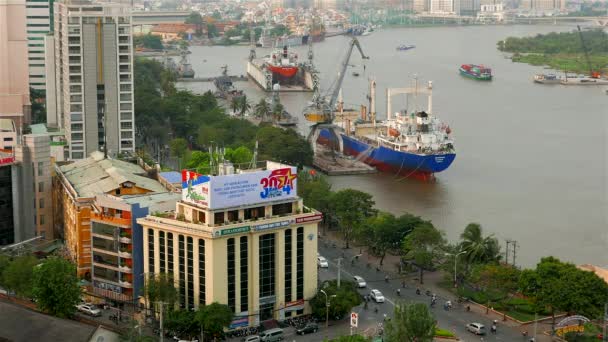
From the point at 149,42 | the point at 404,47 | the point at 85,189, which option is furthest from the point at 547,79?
the point at 85,189

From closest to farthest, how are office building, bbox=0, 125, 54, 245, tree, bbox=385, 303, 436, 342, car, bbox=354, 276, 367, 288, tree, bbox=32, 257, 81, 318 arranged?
1. tree, bbox=385, 303, 436, 342
2. tree, bbox=32, 257, 81, 318
3. car, bbox=354, 276, 367, 288
4. office building, bbox=0, 125, 54, 245

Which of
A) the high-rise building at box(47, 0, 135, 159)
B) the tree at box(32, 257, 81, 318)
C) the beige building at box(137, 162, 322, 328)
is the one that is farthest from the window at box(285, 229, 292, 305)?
the high-rise building at box(47, 0, 135, 159)

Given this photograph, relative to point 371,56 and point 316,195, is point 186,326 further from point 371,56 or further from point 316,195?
point 371,56

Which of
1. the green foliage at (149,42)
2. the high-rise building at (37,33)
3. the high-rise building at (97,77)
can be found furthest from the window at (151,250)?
the green foliage at (149,42)

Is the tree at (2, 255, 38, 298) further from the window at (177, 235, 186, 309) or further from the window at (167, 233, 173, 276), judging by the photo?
the window at (177, 235, 186, 309)

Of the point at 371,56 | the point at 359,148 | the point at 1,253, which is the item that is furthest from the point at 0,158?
the point at 371,56

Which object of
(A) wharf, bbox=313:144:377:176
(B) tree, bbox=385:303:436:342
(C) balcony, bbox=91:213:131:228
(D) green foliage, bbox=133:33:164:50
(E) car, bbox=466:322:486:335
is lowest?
(E) car, bbox=466:322:486:335

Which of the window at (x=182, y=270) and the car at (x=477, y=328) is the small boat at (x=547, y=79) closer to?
the car at (x=477, y=328)
